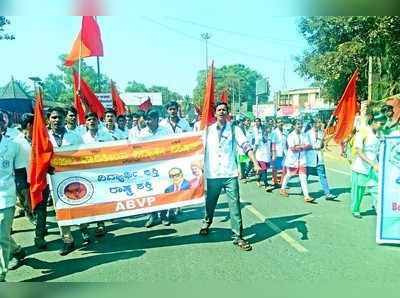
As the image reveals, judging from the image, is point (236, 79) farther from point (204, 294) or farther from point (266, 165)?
point (204, 294)

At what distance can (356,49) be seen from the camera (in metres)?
13.4

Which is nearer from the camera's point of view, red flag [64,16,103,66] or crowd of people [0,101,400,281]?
crowd of people [0,101,400,281]

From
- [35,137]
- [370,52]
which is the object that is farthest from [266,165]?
[35,137]

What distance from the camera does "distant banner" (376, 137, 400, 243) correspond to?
540 centimetres

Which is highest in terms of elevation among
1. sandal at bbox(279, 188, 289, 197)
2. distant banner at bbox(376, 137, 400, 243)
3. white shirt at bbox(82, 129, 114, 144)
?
white shirt at bbox(82, 129, 114, 144)

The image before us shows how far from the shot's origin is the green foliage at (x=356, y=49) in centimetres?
1168

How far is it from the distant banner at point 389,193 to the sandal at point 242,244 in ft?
5.26

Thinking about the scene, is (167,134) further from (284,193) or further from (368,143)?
(284,193)

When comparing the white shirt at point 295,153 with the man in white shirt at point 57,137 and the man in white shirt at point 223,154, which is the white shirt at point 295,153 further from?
the man in white shirt at point 57,137

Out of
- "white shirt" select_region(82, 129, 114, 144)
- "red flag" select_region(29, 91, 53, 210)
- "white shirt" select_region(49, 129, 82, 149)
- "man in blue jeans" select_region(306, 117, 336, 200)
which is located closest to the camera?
"red flag" select_region(29, 91, 53, 210)

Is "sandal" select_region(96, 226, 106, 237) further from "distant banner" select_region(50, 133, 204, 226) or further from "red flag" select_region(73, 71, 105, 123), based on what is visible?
"red flag" select_region(73, 71, 105, 123)

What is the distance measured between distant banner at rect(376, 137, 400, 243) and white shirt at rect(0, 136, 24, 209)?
4203 mm

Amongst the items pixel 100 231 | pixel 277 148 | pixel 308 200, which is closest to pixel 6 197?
pixel 100 231

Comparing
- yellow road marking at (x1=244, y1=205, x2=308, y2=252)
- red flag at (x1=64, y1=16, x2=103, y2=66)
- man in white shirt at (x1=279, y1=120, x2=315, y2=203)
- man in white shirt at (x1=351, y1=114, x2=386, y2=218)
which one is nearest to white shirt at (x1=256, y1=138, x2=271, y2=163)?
man in white shirt at (x1=279, y1=120, x2=315, y2=203)
